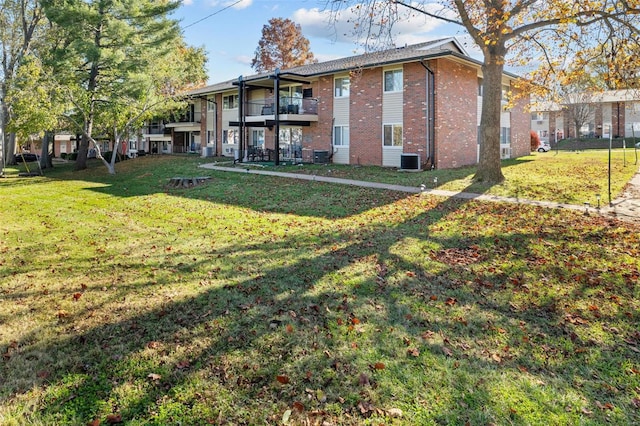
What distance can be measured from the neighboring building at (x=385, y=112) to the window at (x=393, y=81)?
Result: 0.16 ft

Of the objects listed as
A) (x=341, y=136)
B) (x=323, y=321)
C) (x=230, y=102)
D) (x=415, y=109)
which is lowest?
(x=323, y=321)

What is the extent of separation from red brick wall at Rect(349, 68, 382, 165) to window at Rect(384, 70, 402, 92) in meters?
0.33

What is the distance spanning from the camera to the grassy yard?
3412mm

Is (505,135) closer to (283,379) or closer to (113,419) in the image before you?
(283,379)

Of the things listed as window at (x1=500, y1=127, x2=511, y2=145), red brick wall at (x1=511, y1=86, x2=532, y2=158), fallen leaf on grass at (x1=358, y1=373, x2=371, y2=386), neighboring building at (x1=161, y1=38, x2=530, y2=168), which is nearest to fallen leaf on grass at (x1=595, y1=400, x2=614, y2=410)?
fallen leaf on grass at (x1=358, y1=373, x2=371, y2=386)

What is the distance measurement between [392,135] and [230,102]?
15917 millimetres

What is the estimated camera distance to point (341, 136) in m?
24.4

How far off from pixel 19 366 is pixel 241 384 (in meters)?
2.02

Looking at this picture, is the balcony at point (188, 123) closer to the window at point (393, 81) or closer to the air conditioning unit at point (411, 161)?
the window at point (393, 81)

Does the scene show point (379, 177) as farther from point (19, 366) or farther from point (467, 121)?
point (19, 366)

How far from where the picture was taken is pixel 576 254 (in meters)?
7.45

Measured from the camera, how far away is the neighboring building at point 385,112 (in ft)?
67.4

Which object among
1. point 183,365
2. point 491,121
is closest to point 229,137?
point 491,121

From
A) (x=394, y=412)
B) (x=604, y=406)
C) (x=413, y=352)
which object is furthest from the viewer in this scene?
(x=413, y=352)
